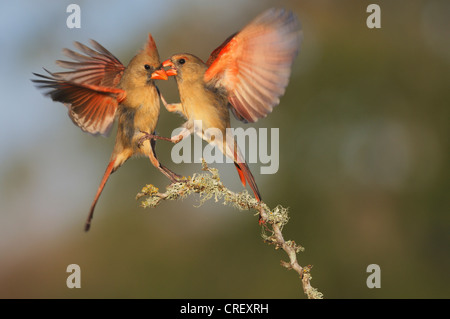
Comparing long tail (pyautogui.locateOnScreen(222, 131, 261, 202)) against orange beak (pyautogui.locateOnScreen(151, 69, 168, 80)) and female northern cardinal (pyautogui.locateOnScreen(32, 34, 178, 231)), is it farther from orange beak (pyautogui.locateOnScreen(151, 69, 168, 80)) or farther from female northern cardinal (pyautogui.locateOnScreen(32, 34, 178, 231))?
orange beak (pyautogui.locateOnScreen(151, 69, 168, 80))

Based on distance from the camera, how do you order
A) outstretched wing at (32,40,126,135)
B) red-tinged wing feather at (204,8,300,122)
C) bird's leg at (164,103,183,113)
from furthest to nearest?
bird's leg at (164,103,183,113)
red-tinged wing feather at (204,8,300,122)
outstretched wing at (32,40,126,135)

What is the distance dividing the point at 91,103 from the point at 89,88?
14 cm

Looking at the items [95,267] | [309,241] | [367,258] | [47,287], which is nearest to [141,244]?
[95,267]

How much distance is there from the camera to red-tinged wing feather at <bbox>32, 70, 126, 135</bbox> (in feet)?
5.73

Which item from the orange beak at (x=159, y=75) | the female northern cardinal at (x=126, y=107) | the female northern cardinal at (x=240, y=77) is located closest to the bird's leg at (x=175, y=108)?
the female northern cardinal at (x=240, y=77)

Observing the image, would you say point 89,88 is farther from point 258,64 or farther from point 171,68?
point 258,64

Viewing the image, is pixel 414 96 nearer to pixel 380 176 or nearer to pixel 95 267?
pixel 380 176

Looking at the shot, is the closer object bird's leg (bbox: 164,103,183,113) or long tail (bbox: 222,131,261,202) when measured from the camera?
long tail (bbox: 222,131,261,202)

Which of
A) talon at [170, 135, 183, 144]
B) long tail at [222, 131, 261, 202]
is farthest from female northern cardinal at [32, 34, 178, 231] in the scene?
long tail at [222, 131, 261, 202]

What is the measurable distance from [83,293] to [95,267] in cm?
40

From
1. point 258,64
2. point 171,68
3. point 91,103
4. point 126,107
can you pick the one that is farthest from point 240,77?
point 91,103

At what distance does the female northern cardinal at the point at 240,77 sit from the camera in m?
1.84

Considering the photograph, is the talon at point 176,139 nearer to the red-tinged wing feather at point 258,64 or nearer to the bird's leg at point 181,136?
the bird's leg at point 181,136

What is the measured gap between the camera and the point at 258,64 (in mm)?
1942
